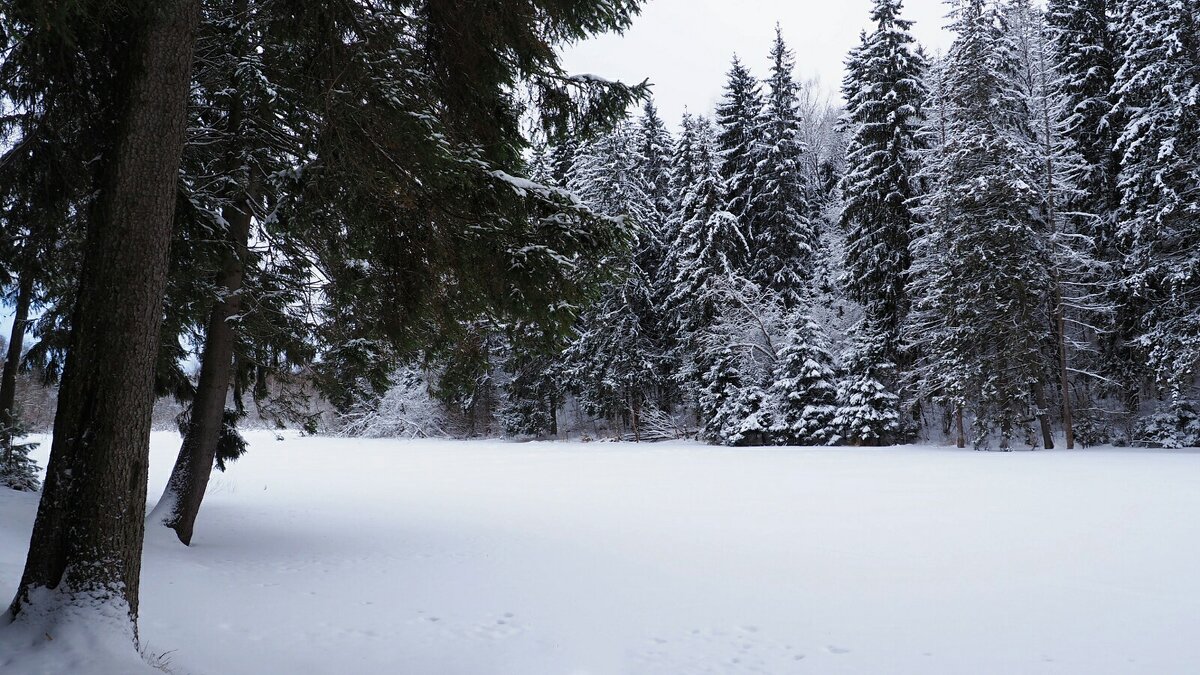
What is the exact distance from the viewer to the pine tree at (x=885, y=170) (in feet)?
68.4

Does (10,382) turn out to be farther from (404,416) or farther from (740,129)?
(404,416)

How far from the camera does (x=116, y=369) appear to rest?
3104 mm

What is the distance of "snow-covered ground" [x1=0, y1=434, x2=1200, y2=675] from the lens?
13.2 feet

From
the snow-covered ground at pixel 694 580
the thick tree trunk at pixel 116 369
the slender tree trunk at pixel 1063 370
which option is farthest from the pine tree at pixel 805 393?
the thick tree trunk at pixel 116 369

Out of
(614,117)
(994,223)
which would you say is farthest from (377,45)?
(994,223)

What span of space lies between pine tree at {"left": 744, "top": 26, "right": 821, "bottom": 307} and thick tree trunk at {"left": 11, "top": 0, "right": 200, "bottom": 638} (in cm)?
2238

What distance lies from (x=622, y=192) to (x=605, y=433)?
435 inches

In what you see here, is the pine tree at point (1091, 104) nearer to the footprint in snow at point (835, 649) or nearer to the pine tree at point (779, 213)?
the pine tree at point (779, 213)

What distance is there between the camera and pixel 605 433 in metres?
31.0

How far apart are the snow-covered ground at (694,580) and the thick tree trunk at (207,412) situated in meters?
0.44

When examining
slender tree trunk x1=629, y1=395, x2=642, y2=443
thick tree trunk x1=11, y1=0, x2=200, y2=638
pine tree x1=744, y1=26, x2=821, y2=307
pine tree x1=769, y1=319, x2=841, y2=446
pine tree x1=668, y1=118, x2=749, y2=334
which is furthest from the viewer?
slender tree trunk x1=629, y1=395, x2=642, y2=443

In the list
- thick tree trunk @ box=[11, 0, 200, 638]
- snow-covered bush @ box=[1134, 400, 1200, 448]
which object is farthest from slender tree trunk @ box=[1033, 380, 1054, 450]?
thick tree trunk @ box=[11, 0, 200, 638]

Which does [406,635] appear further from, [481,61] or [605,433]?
[605,433]

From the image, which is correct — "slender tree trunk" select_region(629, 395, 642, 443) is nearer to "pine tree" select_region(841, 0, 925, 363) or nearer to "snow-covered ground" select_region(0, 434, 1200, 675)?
"pine tree" select_region(841, 0, 925, 363)
